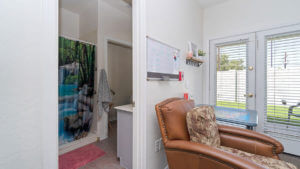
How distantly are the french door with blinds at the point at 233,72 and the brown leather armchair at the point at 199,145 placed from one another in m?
1.28

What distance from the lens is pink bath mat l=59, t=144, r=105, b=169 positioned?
1.81m

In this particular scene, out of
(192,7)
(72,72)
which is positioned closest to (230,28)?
(192,7)

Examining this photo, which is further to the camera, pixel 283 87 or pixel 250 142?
pixel 283 87

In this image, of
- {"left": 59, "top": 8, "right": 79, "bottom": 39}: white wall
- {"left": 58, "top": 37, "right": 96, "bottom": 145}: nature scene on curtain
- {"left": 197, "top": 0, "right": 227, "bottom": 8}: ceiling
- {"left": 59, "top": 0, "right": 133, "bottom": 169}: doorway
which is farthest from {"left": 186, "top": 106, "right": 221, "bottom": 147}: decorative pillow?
{"left": 59, "top": 8, "right": 79, "bottom": 39}: white wall

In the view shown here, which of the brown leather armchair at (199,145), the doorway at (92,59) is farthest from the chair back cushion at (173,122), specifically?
the doorway at (92,59)

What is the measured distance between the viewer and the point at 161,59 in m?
1.57

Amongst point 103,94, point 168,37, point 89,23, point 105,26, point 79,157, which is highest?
point 89,23

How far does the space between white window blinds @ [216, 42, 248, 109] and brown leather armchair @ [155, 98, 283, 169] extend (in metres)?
1.26

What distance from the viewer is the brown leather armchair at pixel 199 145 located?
0.92 metres

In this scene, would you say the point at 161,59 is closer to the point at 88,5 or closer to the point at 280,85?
the point at 280,85

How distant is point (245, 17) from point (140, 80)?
2.48 m

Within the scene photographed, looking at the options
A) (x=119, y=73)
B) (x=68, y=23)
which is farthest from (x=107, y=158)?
(x=68, y=23)

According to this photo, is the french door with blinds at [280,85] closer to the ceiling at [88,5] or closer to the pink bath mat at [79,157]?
the ceiling at [88,5]

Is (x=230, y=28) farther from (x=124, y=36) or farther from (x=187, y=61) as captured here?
(x=124, y=36)
